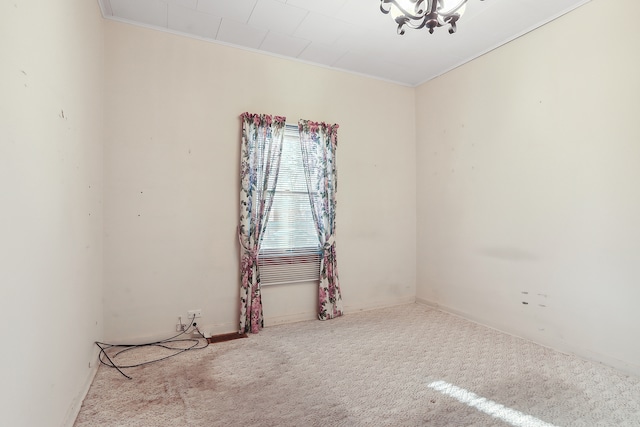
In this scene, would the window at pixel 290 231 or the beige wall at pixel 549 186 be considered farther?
the window at pixel 290 231

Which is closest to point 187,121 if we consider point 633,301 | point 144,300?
point 144,300

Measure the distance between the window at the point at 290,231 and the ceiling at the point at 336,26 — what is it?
914mm

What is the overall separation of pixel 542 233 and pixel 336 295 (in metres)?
2.11

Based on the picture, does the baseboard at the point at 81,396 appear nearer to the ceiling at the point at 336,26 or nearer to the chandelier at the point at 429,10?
the ceiling at the point at 336,26

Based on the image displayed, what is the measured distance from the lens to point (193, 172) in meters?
3.09

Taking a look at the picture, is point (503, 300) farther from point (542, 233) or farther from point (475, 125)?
point (475, 125)

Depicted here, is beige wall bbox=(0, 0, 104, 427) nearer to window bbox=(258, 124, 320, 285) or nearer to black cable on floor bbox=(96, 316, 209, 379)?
black cable on floor bbox=(96, 316, 209, 379)

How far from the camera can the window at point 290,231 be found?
134 inches

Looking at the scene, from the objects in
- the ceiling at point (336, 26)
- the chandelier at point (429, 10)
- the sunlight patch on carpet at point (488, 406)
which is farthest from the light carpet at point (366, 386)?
the ceiling at point (336, 26)

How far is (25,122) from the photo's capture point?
1318 mm

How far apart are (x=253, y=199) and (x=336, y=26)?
71.2 inches

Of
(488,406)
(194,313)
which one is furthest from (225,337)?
(488,406)

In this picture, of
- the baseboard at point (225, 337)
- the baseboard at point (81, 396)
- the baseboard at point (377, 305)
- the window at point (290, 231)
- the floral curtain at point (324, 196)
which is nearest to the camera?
the baseboard at point (81, 396)

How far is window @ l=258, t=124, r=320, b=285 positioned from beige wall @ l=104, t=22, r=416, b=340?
189 mm
